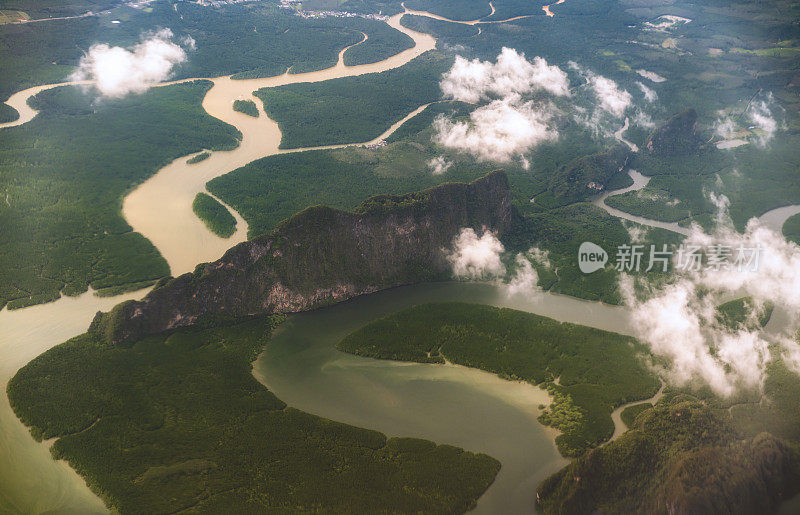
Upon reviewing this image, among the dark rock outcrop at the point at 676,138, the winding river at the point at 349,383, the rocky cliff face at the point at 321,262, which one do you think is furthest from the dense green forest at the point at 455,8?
the winding river at the point at 349,383

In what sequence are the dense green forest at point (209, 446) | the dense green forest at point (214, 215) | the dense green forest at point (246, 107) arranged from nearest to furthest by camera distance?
1. the dense green forest at point (209, 446)
2. the dense green forest at point (214, 215)
3. the dense green forest at point (246, 107)

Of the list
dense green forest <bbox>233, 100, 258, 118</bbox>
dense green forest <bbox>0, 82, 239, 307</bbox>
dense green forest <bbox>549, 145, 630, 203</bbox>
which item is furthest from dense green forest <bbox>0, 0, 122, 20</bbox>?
dense green forest <bbox>549, 145, 630, 203</bbox>

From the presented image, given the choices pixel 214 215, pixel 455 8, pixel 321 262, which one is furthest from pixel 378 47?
pixel 321 262

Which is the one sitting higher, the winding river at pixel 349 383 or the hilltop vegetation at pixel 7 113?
the hilltop vegetation at pixel 7 113

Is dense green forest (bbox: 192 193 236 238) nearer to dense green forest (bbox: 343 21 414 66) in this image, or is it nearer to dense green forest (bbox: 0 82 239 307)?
dense green forest (bbox: 0 82 239 307)
